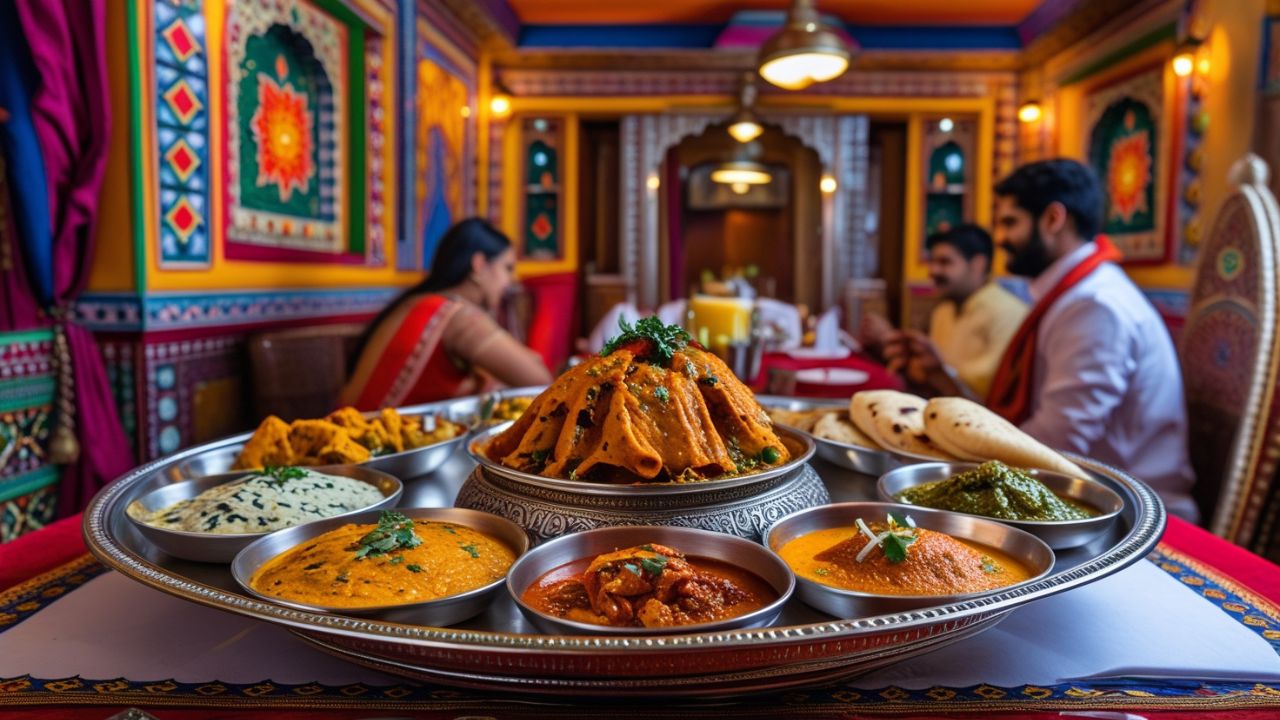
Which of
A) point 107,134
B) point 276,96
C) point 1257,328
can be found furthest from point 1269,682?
point 276,96

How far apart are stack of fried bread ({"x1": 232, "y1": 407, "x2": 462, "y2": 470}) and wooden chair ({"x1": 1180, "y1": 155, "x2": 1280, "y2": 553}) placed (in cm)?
212

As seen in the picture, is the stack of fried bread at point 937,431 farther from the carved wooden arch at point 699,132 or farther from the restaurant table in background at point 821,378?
the carved wooden arch at point 699,132

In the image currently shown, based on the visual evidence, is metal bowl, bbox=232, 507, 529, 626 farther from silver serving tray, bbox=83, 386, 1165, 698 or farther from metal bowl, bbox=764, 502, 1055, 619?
metal bowl, bbox=764, 502, 1055, 619

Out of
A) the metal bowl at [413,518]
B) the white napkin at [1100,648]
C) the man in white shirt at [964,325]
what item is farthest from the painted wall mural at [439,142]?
the white napkin at [1100,648]

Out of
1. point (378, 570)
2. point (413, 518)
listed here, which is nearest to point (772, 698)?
point (378, 570)

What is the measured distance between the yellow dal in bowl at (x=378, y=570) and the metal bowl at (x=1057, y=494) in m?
0.72

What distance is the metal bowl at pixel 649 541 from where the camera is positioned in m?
0.83

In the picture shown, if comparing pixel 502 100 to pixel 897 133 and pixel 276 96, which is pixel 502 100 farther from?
pixel 897 133

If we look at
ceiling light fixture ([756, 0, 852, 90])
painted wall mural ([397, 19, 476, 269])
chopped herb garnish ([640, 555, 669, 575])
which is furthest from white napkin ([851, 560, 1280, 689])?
painted wall mural ([397, 19, 476, 269])

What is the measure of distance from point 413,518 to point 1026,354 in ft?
8.20

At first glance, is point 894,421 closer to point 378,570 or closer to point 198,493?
point 378,570

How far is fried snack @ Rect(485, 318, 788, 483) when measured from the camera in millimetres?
1178

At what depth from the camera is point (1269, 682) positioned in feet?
2.97

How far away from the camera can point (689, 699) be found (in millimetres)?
862
